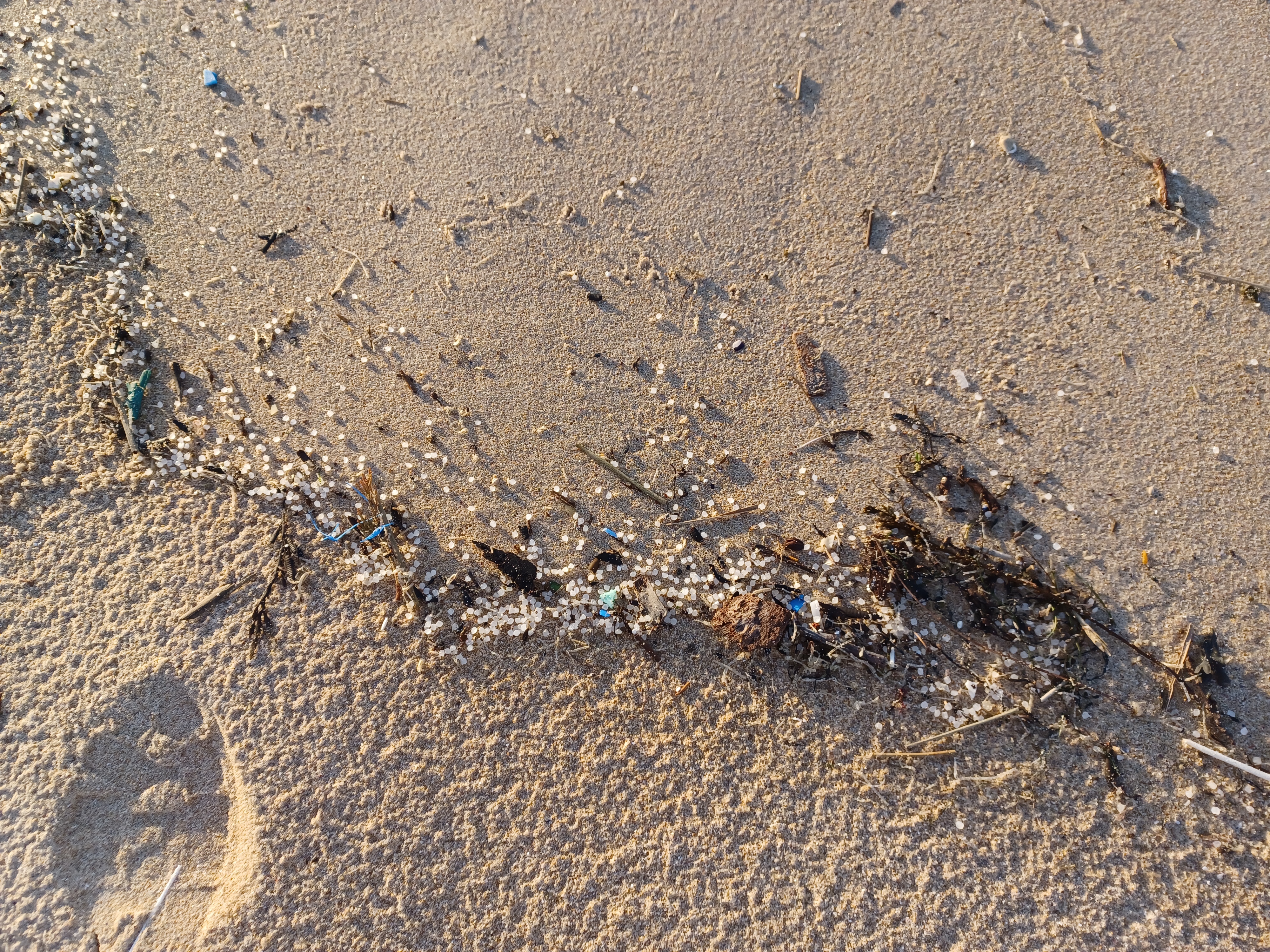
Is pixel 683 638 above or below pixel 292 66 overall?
below

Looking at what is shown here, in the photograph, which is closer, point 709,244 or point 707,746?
point 707,746

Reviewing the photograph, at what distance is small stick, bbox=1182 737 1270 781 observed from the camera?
256cm

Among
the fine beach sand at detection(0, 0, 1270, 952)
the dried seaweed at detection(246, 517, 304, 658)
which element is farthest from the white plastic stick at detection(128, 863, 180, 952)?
the dried seaweed at detection(246, 517, 304, 658)

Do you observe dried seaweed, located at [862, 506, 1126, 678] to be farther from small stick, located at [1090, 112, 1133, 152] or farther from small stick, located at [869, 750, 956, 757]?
small stick, located at [1090, 112, 1133, 152]

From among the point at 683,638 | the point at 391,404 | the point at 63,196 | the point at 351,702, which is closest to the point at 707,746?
the point at 683,638

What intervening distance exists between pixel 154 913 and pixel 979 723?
306 centimetres

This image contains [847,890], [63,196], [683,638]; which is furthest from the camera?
[63,196]

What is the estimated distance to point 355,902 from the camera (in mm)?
2551

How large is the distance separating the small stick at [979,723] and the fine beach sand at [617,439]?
56 mm

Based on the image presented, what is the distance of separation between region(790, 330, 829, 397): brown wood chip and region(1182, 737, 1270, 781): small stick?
1823 mm

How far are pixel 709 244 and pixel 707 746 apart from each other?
1952 millimetres

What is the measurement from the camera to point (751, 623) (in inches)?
105

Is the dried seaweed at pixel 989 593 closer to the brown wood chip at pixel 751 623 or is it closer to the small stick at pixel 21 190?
the brown wood chip at pixel 751 623

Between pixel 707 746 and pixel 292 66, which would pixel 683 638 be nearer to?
pixel 707 746
